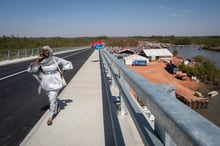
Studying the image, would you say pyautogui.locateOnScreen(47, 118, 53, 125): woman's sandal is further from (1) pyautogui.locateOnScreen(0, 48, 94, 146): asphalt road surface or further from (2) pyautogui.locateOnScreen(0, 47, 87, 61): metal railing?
(2) pyautogui.locateOnScreen(0, 47, 87, 61): metal railing

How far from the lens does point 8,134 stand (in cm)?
418

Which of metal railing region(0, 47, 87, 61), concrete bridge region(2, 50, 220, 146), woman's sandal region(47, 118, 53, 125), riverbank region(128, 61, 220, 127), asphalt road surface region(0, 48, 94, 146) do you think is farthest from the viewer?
riverbank region(128, 61, 220, 127)

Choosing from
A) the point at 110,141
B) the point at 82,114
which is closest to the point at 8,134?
the point at 82,114

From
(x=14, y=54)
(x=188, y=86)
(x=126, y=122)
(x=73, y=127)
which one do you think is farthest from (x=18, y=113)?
(x=188, y=86)

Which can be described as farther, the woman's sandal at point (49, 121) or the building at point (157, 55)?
the building at point (157, 55)

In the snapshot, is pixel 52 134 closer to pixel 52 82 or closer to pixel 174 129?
pixel 52 82

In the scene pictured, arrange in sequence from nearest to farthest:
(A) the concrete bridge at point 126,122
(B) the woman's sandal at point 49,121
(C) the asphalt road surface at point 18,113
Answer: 1. (A) the concrete bridge at point 126,122
2. (C) the asphalt road surface at point 18,113
3. (B) the woman's sandal at point 49,121

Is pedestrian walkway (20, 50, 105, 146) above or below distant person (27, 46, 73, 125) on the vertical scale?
below

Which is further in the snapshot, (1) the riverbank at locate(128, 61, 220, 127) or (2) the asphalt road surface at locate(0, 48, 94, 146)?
(1) the riverbank at locate(128, 61, 220, 127)

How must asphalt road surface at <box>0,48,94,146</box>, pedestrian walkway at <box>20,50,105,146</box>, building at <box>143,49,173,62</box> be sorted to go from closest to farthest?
1. pedestrian walkway at <box>20,50,105,146</box>
2. asphalt road surface at <box>0,48,94,146</box>
3. building at <box>143,49,173,62</box>

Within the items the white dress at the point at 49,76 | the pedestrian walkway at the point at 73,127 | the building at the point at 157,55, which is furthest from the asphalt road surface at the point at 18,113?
the building at the point at 157,55

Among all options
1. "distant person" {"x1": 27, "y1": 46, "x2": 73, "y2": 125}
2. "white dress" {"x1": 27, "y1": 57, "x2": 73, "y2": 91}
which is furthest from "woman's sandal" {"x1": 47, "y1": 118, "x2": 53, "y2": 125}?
"white dress" {"x1": 27, "y1": 57, "x2": 73, "y2": 91}

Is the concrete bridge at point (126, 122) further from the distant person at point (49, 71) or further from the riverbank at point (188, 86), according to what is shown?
the riverbank at point (188, 86)

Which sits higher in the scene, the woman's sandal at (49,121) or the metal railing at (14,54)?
the metal railing at (14,54)
